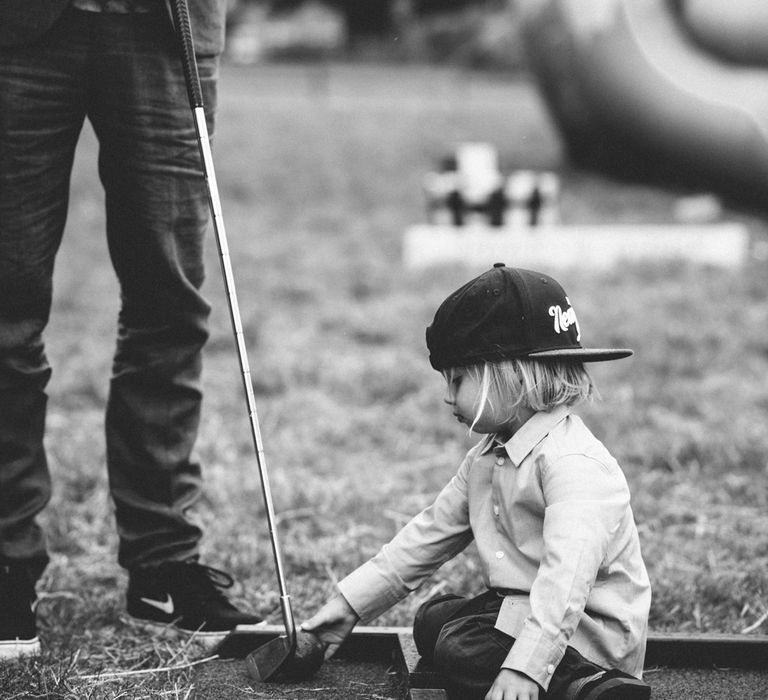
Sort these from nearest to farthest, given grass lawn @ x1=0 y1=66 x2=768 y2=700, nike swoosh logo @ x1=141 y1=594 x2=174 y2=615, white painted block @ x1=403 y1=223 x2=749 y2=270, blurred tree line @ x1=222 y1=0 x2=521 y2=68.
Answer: nike swoosh logo @ x1=141 y1=594 x2=174 y2=615, grass lawn @ x1=0 y1=66 x2=768 y2=700, white painted block @ x1=403 y1=223 x2=749 y2=270, blurred tree line @ x1=222 y1=0 x2=521 y2=68

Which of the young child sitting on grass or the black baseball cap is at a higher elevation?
the black baseball cap

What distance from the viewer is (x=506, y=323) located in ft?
7.39

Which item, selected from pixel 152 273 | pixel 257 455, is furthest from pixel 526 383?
pixel 152 273

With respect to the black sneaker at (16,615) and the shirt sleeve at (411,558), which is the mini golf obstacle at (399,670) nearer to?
the shirt sleeve at (411,558)

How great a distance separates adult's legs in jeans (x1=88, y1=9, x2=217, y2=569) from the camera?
2.65m

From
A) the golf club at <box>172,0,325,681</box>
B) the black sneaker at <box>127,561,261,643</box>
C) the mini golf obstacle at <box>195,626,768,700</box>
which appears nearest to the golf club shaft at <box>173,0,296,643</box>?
the golf club at <box>172,0,325,681</box>

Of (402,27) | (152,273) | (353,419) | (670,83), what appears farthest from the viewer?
(402,27)

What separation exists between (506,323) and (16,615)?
1.37 metres

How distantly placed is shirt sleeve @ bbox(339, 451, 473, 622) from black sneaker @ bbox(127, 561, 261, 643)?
42 centimetres

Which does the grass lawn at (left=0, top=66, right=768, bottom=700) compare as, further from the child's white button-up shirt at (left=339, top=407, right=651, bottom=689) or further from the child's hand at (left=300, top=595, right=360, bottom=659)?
the child's white button-up shirt at (left=339, top=407, right=651, bottom=689)

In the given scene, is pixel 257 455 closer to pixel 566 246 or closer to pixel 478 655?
pixel 478 655

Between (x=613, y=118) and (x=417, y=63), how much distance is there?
20.0 meters

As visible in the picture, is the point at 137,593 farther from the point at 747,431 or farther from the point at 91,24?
the point at 747,431

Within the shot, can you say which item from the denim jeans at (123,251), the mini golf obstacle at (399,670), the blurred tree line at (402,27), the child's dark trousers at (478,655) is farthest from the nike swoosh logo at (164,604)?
the blurred tree line at (402,27)
